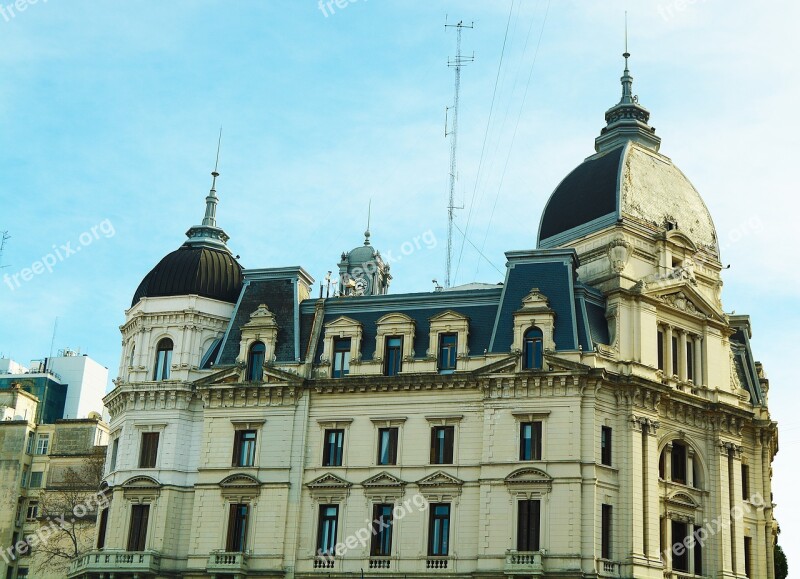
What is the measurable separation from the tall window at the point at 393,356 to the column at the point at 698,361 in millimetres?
18250

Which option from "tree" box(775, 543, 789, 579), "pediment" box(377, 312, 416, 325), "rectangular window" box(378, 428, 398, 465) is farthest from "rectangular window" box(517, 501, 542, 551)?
"tree" box(775, 543, 789, 579)

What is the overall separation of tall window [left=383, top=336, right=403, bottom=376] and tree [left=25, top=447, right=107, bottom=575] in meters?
32.2

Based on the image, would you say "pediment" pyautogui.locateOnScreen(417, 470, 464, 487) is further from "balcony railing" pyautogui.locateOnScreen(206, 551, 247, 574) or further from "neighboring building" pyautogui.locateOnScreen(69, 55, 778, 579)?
"balcony railing" pyautogui.locateOnScreen(206, 551, 247, 574)

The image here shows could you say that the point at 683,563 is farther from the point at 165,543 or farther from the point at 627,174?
the point at 165,543

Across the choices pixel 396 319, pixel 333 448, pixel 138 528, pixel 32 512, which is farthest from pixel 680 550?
pixel 32 512

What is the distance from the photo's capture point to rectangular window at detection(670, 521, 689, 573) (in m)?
66.4

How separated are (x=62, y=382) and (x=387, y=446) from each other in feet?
234

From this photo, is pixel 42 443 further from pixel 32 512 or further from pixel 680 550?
pixel 680 550

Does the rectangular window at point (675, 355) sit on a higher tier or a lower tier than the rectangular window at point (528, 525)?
higher

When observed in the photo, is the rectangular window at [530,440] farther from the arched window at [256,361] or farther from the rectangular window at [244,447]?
the arched window at [256,361]

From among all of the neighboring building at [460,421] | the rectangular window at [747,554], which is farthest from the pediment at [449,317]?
the rectangular window at [747,554]

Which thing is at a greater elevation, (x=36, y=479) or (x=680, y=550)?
(x=36, y=479)

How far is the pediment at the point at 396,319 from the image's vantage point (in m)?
69.8

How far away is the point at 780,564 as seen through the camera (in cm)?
8981
